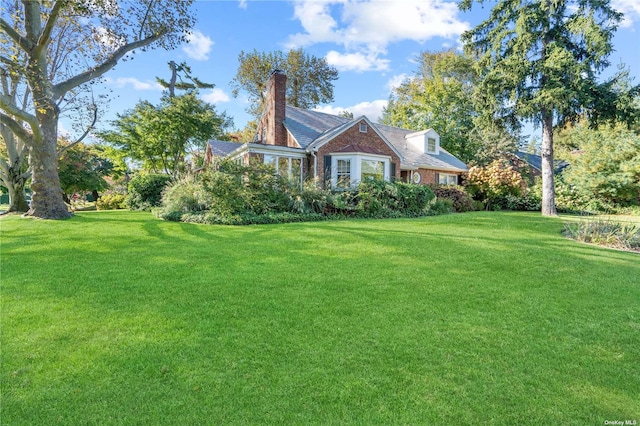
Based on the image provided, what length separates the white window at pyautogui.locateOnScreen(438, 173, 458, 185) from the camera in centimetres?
2245

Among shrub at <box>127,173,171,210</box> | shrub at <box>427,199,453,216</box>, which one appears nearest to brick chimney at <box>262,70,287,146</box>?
shrub at <box>127,173,171,210</box>

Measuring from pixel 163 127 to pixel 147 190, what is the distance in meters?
4.75

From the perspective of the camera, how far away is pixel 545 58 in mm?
14156

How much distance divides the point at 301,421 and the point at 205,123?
2336cm

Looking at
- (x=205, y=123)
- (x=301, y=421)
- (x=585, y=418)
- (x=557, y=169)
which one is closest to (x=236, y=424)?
(x=301, y=421)

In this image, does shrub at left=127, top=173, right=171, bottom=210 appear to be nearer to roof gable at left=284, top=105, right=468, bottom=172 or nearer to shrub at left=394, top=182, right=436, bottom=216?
roof gable at left=284, top=105, right=468, bottom=172

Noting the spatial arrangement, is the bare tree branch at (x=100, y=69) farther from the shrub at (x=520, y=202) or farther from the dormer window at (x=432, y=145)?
the shrub at (x=520, y=202)

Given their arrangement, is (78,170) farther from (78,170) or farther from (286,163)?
(286,163)

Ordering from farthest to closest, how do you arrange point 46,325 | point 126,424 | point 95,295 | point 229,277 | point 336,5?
point 336,5, point 229,277, point 95,295, point 46,325, point 126,424

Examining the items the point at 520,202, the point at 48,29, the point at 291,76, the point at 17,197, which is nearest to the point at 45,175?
the point at 48,29

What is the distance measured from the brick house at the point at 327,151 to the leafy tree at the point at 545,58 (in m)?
5.96

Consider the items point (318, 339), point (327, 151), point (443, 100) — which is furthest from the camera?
point (443, 100)

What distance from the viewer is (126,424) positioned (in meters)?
1.92

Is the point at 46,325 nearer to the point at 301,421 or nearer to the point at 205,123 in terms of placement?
the point at 301,421
